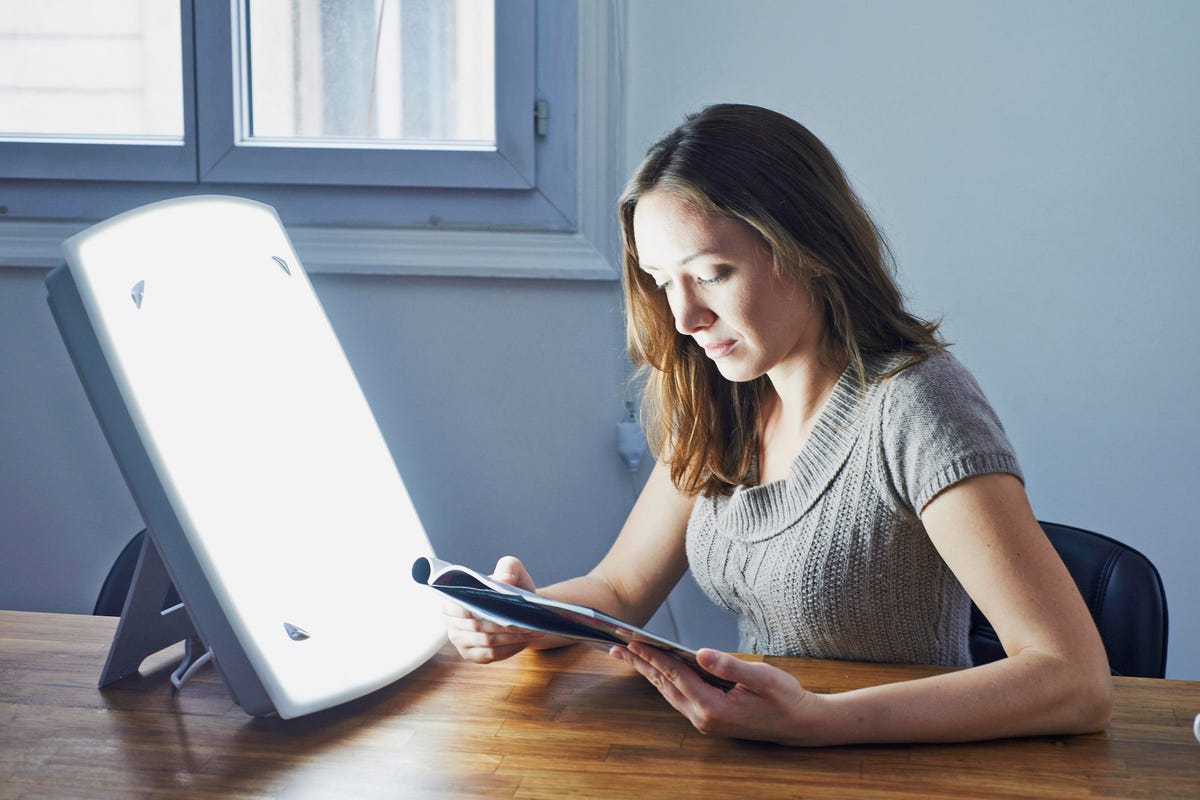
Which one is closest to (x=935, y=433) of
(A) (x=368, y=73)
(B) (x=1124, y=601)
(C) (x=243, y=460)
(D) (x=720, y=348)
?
(D) (x=720, y=348)

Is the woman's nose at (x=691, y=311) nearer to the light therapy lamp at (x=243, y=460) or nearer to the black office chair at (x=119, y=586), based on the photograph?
the light therapy lamp at (x=243, y=460)

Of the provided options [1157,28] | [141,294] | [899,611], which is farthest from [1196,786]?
[1157,28]

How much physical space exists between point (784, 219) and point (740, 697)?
536 mm

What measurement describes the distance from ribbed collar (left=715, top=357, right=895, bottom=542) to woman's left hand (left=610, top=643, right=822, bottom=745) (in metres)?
0.34

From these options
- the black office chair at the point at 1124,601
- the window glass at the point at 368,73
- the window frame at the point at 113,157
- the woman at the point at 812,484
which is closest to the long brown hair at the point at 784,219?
the woman at the point at 812,484

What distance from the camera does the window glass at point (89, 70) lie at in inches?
77.2

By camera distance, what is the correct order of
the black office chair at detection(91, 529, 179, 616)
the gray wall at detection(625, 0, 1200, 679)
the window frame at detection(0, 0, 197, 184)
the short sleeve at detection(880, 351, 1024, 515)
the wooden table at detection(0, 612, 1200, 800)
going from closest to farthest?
the wooden table at detection(0, 612, 1200, 800), the short sleeve at detection(880, 351, 1024, 515), the black office chair at detection(91, 529, 179, 616), the gray wall at detection(625, 0, 1200, 679), the window frame at detection(0, 0, 197, 184)

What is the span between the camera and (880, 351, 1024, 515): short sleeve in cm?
107

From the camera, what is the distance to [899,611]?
48.2 inches

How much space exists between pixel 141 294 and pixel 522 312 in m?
0.96

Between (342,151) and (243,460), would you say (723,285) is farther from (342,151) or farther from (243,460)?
(342,151)

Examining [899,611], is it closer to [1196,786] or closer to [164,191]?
[1196,786]

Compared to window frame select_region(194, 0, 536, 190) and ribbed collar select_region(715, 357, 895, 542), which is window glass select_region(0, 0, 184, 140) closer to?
window frame select_region(194, 0, 536, 190)

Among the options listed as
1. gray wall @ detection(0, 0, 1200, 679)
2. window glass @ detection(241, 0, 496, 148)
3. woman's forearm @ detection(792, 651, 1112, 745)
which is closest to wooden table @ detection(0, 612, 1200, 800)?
woman's forearm @ detection(792, 651, 1112, 745)
